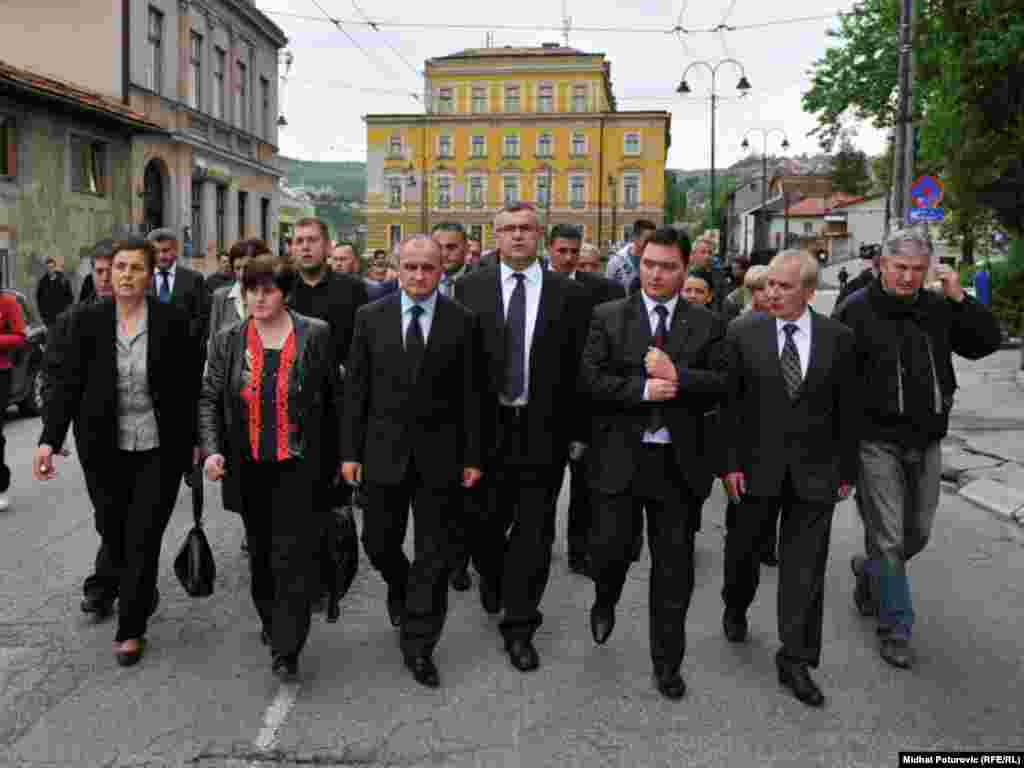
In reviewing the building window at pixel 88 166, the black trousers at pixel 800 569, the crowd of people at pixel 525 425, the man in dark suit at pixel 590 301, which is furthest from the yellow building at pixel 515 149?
the black trousers at pixel 800 569

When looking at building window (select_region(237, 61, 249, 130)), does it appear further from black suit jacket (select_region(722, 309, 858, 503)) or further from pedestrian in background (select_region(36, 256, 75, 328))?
black suit jacket (select_region(722, 309, 858, 503))

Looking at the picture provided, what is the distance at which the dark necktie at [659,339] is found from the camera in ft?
14.9

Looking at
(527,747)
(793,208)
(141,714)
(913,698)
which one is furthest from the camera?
(793,208)

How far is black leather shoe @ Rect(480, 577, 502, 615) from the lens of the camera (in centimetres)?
555

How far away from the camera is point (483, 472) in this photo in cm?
490

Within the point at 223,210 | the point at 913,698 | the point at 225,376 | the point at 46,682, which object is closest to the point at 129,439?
the point at 225,376

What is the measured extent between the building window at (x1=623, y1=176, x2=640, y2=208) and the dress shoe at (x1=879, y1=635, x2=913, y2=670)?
80247mm

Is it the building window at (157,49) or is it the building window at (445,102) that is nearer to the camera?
the building window at (157,49)

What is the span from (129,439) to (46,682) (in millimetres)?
1125

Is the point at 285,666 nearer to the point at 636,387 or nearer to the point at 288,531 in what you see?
the point at 288,531

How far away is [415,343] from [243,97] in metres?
35.3

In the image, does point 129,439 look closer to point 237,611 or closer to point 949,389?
point 237,611

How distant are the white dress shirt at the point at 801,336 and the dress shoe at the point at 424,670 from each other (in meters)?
2.11

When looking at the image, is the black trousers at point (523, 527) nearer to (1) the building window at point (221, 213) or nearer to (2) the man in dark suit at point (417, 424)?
(2) the man in dark suit at point (417, 424)
